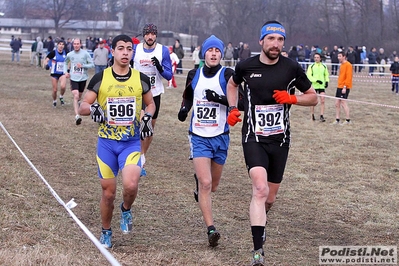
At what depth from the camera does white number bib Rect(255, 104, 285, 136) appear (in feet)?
20.5

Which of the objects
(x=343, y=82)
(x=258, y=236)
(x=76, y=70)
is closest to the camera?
(x=258, y=236)

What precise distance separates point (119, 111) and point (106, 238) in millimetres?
1268

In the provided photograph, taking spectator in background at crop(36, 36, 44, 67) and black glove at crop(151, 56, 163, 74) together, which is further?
spectator in background at crop(36, 36, 44, 67)

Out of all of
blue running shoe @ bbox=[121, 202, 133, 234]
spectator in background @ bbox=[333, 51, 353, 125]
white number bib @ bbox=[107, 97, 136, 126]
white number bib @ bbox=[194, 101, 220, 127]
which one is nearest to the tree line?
spectator in background @ bbox=[333, 51, 353, 125]

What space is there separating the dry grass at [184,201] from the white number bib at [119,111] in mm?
1249

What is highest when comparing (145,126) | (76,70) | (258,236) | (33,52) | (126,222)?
(33,52)

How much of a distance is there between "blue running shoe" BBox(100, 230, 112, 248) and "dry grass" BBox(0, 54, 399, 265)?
10 cm

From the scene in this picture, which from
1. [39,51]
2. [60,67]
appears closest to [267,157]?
[60,67]

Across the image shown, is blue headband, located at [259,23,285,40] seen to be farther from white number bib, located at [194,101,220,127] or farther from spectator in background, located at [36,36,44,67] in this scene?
spectator in background, located at [36,36,44,67]

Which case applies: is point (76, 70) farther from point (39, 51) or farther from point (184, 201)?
point (39, 51)

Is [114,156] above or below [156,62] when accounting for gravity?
below

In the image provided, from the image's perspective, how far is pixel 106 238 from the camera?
6598 mm

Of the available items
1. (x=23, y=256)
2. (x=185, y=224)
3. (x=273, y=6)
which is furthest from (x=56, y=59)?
(x=273, y=6)

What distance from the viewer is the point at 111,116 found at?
656cm
